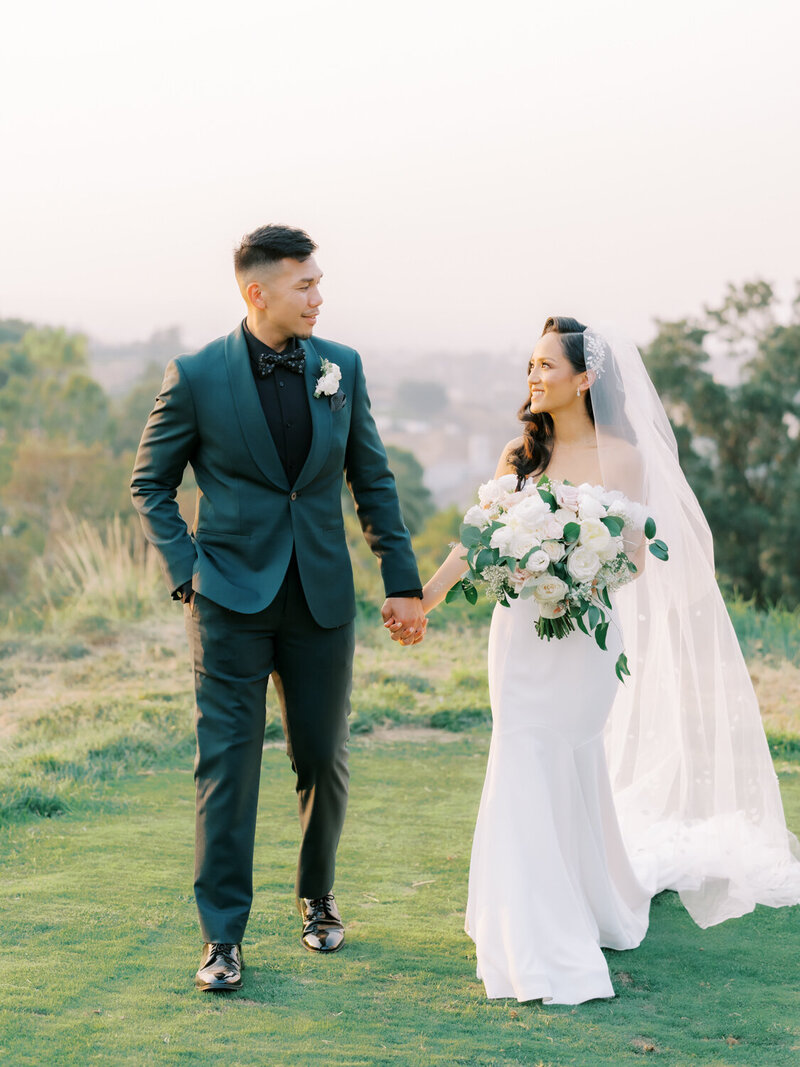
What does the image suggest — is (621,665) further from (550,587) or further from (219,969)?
(219,969)

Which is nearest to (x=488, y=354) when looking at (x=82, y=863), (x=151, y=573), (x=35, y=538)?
(x=35, y=538)

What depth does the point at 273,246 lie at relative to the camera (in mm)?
3693

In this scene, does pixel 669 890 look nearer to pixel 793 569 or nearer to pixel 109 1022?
pixel 109 1022

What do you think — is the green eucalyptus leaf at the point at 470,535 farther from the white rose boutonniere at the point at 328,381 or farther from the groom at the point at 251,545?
the white rose boutonniere at the point at 328,381

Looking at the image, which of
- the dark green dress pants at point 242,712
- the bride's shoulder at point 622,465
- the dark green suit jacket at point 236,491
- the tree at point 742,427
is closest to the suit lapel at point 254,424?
the dark green suit jacket at point 236,491

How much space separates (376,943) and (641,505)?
1.66 m

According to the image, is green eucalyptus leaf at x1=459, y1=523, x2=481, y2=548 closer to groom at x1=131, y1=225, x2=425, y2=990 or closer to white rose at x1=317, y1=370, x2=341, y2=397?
groom at x1=131, y1=225, x2=425, y2=990

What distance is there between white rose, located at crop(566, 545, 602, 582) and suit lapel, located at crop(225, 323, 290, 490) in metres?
0.86

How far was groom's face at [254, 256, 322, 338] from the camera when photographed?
3.69 meters

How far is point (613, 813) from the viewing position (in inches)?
161

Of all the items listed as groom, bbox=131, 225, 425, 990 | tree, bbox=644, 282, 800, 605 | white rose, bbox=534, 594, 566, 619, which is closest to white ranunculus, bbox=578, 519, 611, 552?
white rose, bbox=534, 594, 566, 619

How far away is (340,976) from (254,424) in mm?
1687

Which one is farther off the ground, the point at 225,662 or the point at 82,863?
the point at 225,662

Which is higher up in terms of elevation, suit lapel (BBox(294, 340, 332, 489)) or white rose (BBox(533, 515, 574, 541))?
suit lapel (BBox(294, 340, 332, 489))
